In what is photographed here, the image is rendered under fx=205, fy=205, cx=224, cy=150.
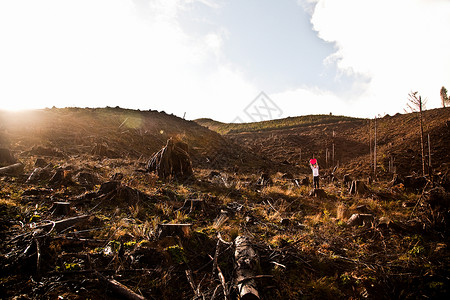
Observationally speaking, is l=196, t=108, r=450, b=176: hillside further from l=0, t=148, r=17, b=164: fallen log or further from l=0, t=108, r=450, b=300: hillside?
l=0, t=148, r=17, b=164: fallen log

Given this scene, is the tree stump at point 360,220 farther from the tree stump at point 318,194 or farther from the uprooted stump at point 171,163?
the uprooted stump at point 171,163

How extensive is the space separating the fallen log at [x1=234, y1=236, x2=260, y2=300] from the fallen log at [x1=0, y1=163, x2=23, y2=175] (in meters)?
7.41

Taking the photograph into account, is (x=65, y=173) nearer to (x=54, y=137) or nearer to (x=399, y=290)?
(x=399, y=290)

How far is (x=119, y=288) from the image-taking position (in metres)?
2.46

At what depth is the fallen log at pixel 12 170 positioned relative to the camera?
20.6ft

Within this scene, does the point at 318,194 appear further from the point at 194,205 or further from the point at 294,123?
the point at 294,123

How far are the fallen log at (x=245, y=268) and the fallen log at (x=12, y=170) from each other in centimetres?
741

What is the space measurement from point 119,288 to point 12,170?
271 inches

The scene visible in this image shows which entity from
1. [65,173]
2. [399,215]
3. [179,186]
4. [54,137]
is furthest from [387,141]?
[54,137]

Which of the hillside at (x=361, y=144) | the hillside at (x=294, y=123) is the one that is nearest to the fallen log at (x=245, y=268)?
the hillside at (x=361, y=144)

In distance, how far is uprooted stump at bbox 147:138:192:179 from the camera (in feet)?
30.9

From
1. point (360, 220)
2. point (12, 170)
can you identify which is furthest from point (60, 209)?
point (360, 220)

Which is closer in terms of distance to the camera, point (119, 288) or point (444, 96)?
point (119, 288)

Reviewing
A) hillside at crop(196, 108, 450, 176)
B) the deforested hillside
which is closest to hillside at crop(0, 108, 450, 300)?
the deforested hillside
